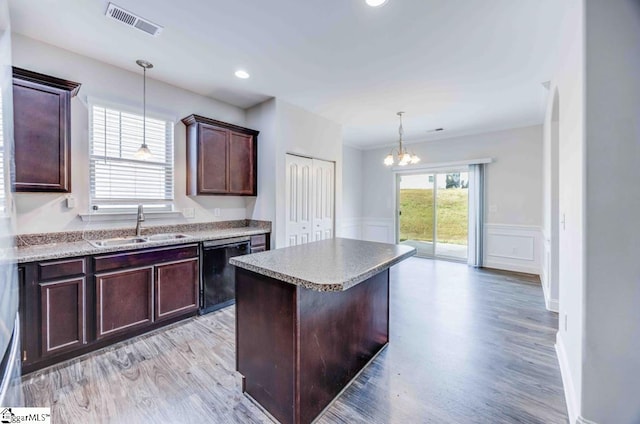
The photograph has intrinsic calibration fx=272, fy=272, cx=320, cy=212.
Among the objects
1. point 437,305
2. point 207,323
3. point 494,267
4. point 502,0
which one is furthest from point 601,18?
point 494,267

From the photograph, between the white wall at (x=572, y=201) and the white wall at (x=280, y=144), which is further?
the white wall at (x=280, y=144)

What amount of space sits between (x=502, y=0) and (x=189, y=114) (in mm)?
3444

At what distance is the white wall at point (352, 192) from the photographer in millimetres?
6703

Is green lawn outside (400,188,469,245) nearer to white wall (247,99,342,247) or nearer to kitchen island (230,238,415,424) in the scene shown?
white wall (247,99,342,247)

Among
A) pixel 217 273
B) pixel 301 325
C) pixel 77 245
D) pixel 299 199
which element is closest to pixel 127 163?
pixel 77 245

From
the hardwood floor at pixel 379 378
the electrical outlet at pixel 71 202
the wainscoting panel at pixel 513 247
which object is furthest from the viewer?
the wainscoting panel at pixel 513 247

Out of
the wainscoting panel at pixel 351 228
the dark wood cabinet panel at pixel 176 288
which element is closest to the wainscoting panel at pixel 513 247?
the wainscoting panel at pixel 351 228

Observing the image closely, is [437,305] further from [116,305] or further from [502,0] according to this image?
[116,305]

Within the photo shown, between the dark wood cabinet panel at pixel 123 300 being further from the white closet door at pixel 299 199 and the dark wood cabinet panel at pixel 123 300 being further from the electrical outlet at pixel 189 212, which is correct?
the white closet door at pixel 299 199

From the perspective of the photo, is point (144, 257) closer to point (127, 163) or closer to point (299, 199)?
point (127, 163)

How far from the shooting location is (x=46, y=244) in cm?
254

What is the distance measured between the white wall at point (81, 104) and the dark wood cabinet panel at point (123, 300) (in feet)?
2.52

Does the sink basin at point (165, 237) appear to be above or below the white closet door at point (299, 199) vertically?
below

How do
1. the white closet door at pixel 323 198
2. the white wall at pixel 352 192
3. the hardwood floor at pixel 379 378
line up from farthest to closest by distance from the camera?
the white wall at pixel 352 192 < the white closet door at pixel 323 198 < the hardwood floor at pixel 379 378
